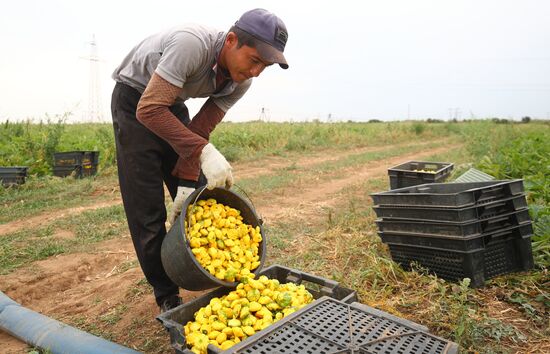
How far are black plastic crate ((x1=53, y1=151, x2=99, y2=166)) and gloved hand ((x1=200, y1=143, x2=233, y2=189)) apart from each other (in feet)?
18.5

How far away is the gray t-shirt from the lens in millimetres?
1907

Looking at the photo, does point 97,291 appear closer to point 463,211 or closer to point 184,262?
point 184,262

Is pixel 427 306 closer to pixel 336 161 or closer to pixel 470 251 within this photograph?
pixel 470 251

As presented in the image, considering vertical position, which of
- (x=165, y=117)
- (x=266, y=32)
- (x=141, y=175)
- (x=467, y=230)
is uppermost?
(x=266, y=32)

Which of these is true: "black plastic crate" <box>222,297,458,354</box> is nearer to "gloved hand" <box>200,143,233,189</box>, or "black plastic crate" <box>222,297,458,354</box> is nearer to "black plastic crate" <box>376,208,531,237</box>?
"gloved hand" <box>200,143,233,189</box>

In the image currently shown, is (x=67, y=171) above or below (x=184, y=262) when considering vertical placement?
above

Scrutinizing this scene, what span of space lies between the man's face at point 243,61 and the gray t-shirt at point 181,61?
4.6 inches

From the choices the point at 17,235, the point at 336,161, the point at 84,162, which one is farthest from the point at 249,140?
the point at 17,235

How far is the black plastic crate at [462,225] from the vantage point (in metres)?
2.43

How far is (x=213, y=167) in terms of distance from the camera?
1.94 m

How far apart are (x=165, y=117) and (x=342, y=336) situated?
1245mm

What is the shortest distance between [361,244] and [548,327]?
1.47m

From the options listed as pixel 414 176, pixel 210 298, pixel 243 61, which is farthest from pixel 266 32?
pixel 414 176

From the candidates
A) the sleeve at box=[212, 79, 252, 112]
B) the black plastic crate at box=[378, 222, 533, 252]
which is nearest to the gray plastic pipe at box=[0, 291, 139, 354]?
the sleeve at box=[212, 79, 252, 112]
